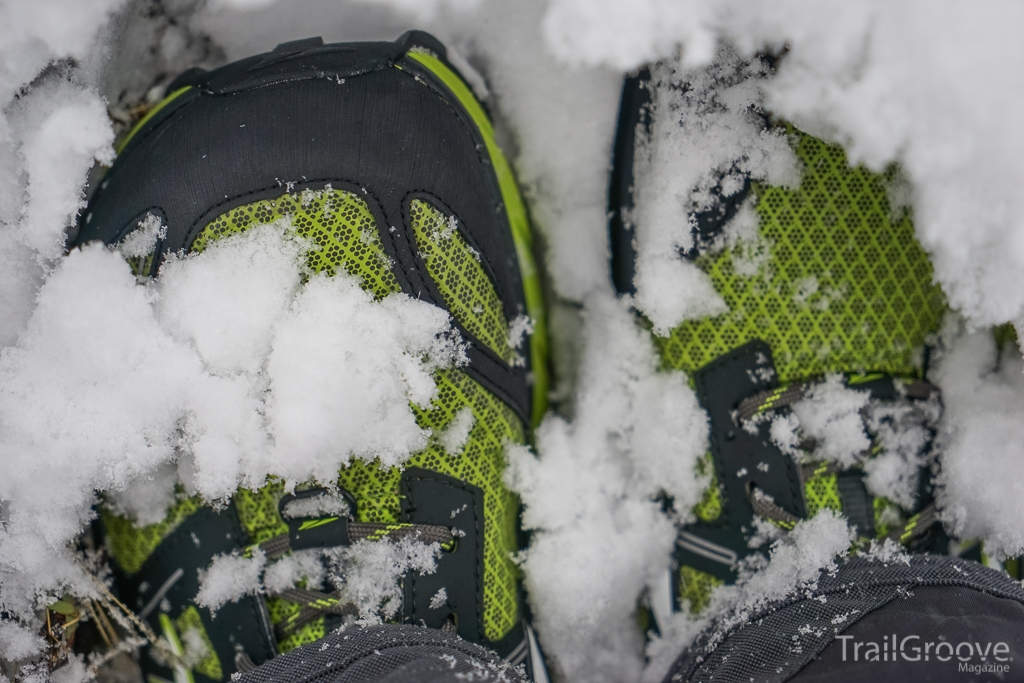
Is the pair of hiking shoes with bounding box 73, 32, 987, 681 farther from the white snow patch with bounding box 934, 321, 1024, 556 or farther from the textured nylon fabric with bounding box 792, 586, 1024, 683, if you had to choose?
the textured nylon fabric with bounding box 792, 586, 1024, 683

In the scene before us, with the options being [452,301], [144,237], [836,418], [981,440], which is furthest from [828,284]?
[144,237]

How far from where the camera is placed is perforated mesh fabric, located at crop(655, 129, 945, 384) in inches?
34.3

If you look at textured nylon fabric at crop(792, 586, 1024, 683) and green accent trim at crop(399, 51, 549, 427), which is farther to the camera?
green accent trim at crop(399, 51, 549, 427)

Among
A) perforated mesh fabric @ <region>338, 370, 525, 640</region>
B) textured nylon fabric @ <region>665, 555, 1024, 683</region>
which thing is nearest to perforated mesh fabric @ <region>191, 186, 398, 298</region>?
perforated mesh fabric @ <region>338, 370, 525, 640</region>

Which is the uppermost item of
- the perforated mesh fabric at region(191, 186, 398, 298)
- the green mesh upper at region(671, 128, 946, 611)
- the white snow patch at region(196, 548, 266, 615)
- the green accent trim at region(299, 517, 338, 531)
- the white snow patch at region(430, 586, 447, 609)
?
the green mesh upper at region(671, 128, 946, 611)

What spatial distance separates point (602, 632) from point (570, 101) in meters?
0.79

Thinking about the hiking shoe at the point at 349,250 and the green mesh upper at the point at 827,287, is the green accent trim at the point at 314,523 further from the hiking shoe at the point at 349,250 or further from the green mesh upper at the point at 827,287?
the green mesh upper at the point at 827,287

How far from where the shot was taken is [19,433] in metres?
0.71

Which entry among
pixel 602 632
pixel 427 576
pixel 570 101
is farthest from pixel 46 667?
pixel 570 101

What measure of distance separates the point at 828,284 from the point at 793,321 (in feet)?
0.22

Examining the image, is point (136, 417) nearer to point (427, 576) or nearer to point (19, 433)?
point (19, 433)

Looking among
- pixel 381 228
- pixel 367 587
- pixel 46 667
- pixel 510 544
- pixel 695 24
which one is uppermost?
pixel 695 24

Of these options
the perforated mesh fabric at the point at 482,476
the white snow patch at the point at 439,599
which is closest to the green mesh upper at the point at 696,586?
the perforated mesh fabric at the point at 482,476

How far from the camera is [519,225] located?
98 centimetres
